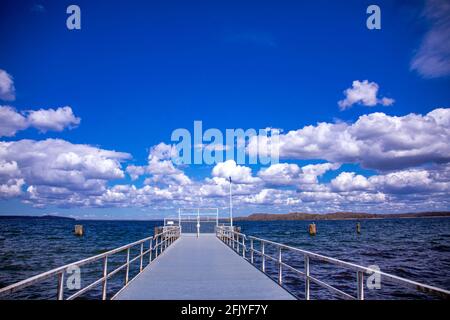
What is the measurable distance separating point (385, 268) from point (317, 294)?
11.2m

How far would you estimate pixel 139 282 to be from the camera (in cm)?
891
